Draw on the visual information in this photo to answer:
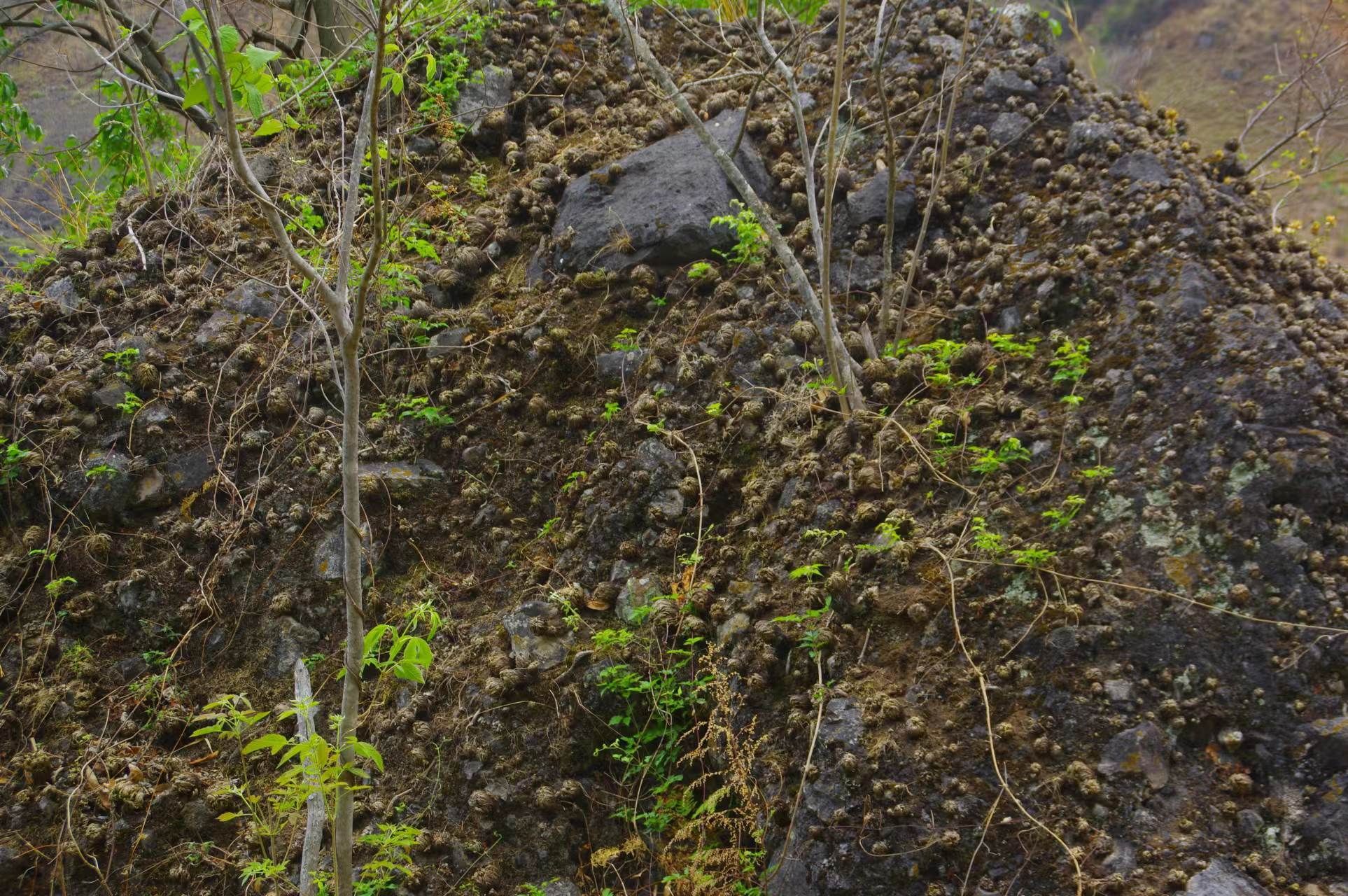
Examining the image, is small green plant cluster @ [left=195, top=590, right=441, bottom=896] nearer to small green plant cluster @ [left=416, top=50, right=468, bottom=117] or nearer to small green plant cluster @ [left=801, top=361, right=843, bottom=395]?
small green plant cluster @ [left=801, top=361, right=843, bottom=395]

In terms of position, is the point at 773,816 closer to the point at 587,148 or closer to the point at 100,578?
the point at 100,578

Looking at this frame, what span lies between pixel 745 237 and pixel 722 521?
162 centimetres

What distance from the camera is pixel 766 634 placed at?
324 centimetres

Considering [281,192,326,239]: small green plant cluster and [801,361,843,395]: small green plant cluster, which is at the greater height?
[281,192,326,239]: small green plant cluster

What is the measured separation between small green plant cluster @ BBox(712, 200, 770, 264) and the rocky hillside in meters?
0.09

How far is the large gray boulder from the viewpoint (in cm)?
489

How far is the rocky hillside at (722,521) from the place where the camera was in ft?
8.89

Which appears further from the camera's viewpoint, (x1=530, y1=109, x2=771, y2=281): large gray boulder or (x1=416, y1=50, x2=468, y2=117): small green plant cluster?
(x1=416, y1=50, x2=468, y2=117): small green plant cluster

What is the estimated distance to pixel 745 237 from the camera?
469 cm

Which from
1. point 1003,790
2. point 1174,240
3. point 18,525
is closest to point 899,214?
point 1174,240

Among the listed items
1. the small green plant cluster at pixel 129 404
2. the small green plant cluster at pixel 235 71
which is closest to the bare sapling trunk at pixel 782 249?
the small green plant cluster at pixel 235 71

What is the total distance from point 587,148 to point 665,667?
3429mm

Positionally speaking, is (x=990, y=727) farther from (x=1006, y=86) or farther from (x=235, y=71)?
(x=1006, y=86)

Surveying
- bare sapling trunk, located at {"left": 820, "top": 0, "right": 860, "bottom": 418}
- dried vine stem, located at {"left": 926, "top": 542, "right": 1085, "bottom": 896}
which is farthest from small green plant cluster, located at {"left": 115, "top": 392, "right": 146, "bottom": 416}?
dried vine stem, located at {"left": 926, "top": 542, "right": 1085, "bottom": 896}
